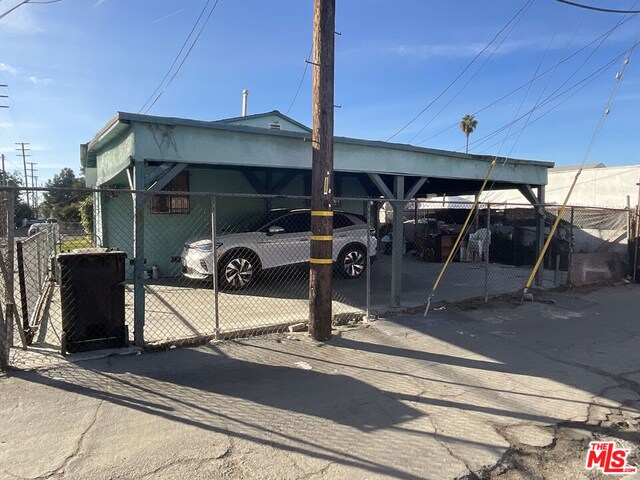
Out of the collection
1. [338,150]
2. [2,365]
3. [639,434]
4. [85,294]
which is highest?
[338,150]

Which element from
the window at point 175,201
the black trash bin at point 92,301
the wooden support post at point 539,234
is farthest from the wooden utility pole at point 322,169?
the wooden support post at point 539,234

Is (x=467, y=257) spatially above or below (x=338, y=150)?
below

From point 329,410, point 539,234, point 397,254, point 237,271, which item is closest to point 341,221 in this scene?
point 237,271

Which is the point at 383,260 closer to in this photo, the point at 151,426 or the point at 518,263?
the point at 518,263

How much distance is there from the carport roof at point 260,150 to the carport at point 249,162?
1cm

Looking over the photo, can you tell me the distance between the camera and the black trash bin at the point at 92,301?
4898 mm

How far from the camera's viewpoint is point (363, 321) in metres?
7.04

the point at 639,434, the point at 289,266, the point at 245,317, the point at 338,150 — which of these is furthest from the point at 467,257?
the point at 639,434

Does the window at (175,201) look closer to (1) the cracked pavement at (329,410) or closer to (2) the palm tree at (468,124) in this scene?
(1) the cracked pavement at (329,410)

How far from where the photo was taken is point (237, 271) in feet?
30.5

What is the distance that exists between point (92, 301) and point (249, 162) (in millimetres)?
3074

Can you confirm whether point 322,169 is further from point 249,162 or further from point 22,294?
point 22,294

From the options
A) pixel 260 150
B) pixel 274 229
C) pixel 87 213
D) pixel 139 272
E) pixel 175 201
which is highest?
pixel 260 150

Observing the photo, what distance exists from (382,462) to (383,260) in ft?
42.3
